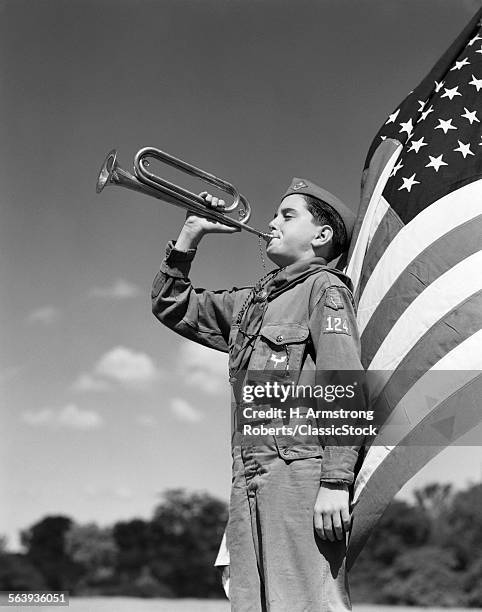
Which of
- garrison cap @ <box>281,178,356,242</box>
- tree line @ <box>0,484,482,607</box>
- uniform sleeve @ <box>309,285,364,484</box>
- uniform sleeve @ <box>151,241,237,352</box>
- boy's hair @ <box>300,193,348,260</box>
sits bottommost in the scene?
uniform sleeve @ <box>309,285,364,484</box>

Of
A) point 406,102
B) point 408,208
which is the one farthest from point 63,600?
point 406,102

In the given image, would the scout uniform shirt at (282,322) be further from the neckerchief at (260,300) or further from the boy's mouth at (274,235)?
the boy's mouth at (274,235)

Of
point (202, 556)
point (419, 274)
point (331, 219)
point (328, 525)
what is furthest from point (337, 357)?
point (202, 556)

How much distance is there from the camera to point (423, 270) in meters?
3.18

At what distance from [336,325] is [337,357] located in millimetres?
115

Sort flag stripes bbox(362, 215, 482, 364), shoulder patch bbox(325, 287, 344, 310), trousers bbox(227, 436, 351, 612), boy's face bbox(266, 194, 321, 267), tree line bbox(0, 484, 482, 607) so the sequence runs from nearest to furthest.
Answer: trousers bbox(227, 436, 351, 612) → shoulder patch bbox(325, 287, 344, 310) → boy's face bbox(266, 194, 321, 267) → flag stripes bbox(362, 215, 482, 364) → tree line bbox(0, 484, 482, 607)

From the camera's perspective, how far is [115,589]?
2980 centimetres

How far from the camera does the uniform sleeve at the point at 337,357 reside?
237 centimetres

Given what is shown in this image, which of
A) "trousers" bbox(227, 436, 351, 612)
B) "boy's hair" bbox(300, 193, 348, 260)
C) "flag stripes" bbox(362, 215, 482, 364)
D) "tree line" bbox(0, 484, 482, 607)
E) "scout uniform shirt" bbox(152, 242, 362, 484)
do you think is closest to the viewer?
"trousers" bbox(227, 436, 351, 612)

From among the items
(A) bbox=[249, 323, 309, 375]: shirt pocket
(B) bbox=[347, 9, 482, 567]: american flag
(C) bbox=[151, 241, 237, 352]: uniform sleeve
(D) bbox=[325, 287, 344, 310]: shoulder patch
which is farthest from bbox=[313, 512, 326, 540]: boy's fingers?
(C) bbox=[151, 241, 237, 352]: uniform sleeve

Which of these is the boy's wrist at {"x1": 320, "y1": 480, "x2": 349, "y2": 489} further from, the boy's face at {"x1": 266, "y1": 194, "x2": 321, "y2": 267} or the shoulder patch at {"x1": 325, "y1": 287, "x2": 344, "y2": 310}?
the boy's face at {"x1": 266, "y1": 194, "x2": 321, "y2": 267}

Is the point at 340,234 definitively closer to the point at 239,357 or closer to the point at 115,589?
the point at 239,357

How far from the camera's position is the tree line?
2808cm

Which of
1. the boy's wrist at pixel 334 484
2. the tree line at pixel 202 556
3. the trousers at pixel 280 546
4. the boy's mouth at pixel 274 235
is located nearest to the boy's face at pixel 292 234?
the boy's mouth at pixel 274 235
